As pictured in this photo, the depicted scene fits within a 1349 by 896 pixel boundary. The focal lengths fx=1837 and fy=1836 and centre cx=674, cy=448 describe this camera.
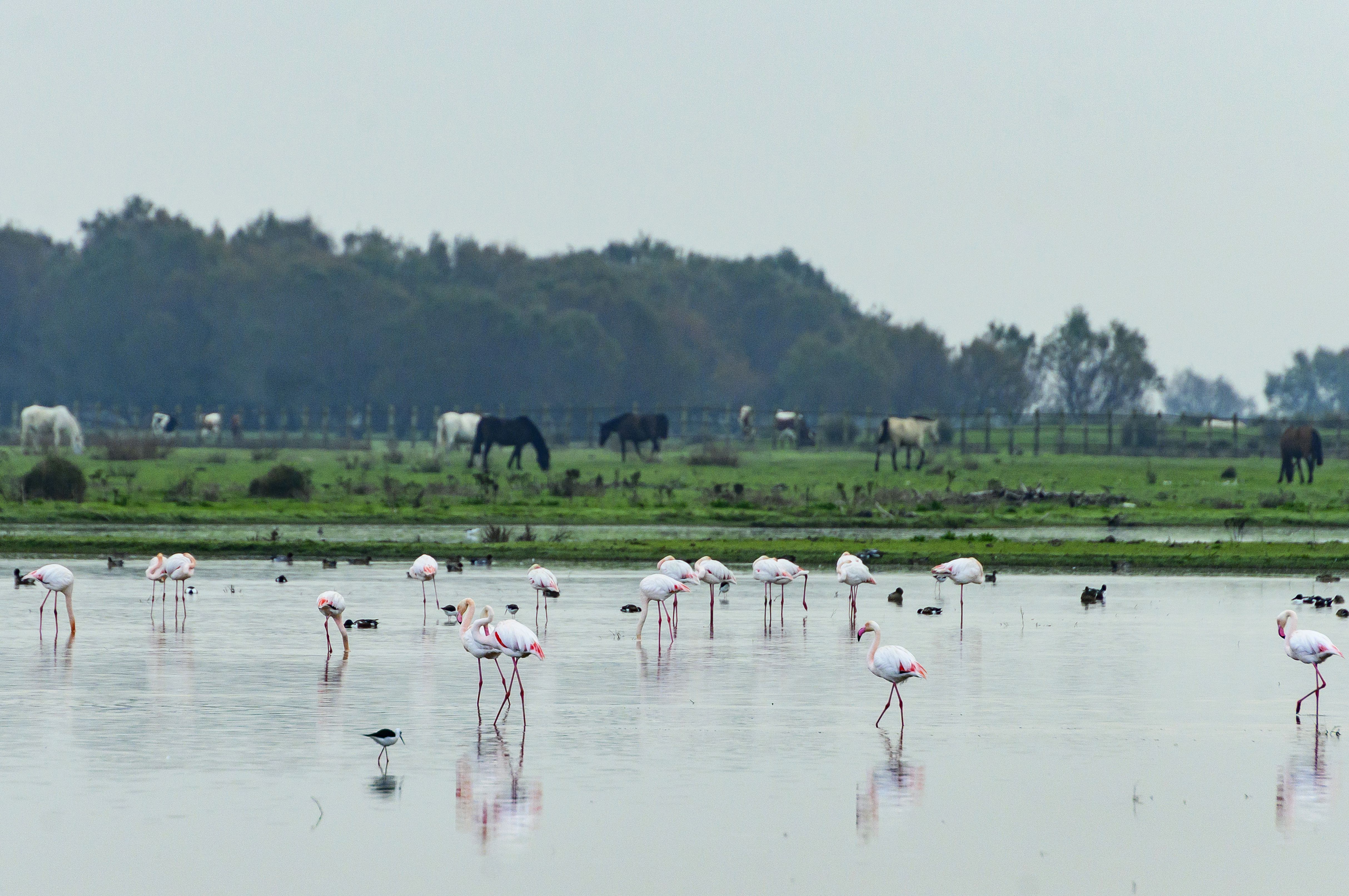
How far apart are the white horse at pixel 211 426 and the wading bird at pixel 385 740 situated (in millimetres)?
75479

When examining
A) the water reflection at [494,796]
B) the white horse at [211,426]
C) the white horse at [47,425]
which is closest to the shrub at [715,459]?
the white horse at [47,425]

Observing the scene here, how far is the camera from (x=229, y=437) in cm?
9612

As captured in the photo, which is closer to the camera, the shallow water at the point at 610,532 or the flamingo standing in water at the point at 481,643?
the flamingo standing in water at the point at 481,643

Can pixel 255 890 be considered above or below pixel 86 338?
below

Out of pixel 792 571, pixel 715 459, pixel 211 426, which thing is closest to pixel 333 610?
pixel 792 571

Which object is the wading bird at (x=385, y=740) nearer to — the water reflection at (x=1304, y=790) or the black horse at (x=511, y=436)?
the water reflection at (x=1304, y=790)

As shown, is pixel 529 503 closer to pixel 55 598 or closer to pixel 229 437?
pixel 55 598

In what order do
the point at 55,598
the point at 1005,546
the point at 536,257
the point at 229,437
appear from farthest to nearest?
1. the point at 536,257
2. the point at 229,437
3. the point at 1005,546
4. the point at 55,598

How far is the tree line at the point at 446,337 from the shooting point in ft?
371

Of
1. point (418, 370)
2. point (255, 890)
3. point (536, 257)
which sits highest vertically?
point (536, 257)

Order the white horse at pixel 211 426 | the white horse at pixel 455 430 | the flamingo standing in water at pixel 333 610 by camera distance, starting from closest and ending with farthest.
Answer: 1. the flamingo standing in water at pixel 333 610
2. the white horse at pixel 455 430
3. the white horse at pixel 211 426

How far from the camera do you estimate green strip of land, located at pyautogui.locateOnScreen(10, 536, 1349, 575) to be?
29125 millimetres

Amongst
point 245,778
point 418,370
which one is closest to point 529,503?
point 245,778

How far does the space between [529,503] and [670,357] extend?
81.7 metres
